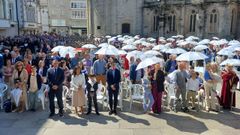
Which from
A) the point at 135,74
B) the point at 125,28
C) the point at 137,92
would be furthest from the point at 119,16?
the point at 137,92

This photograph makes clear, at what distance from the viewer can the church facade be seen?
117 ft

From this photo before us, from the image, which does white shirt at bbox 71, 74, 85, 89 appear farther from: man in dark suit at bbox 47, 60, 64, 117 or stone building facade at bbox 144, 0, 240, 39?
stone building facade at bbox 144, 0, 240, 39

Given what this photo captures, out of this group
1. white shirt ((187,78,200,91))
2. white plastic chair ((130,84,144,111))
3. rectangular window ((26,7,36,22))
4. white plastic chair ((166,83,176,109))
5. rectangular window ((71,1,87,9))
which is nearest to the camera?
white shirt ((187,78,200,91))

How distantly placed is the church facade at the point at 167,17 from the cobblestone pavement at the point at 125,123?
28872mm

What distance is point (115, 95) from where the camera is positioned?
30.6 feet

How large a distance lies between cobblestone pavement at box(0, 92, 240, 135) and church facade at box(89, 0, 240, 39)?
2887 centimetres

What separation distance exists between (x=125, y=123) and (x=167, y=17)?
34.0m

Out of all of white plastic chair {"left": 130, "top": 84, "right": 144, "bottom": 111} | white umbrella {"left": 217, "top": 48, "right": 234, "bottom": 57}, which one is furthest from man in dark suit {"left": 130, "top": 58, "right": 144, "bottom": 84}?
white umbrella {"left": 217, "top": 48, "right": 234, "bottom": 57}

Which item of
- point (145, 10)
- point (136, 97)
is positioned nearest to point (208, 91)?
point (136, 97)

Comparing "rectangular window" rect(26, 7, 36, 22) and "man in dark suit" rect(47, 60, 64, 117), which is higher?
"rectangular window" rect(26, 7, 36, 22)

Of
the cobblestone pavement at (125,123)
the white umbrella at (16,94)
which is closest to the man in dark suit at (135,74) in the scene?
the cobblestone pavement at (125,123)

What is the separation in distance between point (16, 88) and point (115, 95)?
3.57m

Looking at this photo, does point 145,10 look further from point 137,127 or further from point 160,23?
point 137,127

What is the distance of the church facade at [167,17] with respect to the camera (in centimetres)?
3559
